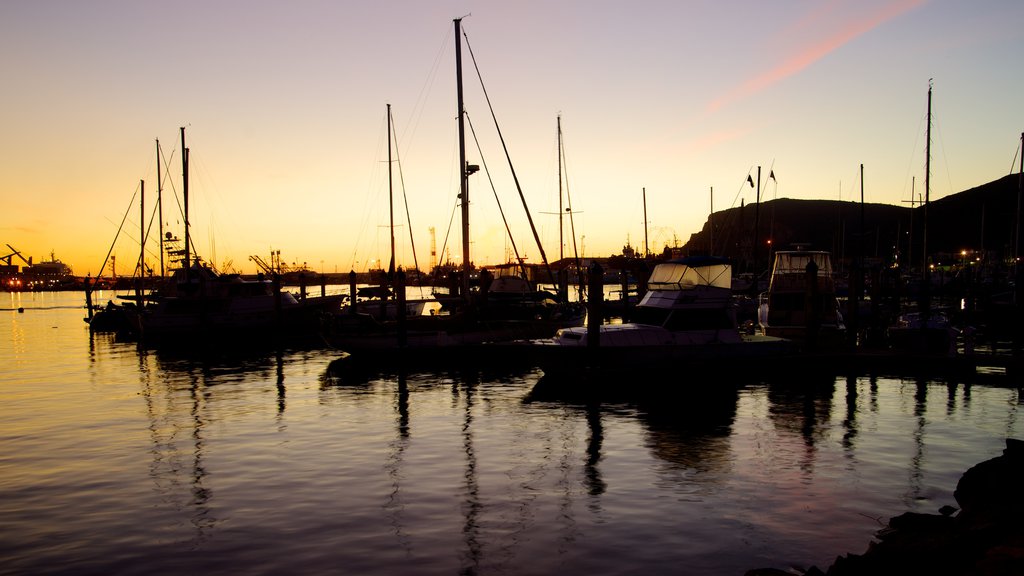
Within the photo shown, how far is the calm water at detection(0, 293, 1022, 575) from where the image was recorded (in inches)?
437

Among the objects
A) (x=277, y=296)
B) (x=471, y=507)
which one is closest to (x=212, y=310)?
(x=277, y=296)

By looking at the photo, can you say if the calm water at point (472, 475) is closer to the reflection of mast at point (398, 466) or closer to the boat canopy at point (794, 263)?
the reflection of mast at point (398, 466)

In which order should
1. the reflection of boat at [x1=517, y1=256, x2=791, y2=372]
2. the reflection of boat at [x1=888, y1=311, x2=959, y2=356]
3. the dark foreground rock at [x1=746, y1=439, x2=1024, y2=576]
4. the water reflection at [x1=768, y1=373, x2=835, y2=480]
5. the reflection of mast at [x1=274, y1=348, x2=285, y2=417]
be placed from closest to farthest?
the dark foreground rock at [x1=746, y1=439, x2=1024, y2=576] < the water reflection at [x1=768, y1=373, x2=835, y2=480] < the reflection of mast at [x1=274, y1=348, x2=285, y2=417] < the reflection of boat at [x1=517, y1=256, x2=791, y2=372] < the reflection of boat at [x1=888, y1=311, x2=959, y2=356]

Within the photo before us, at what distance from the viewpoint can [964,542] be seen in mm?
8453

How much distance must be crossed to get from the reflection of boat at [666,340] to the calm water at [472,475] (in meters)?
1.32

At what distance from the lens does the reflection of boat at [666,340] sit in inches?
1017

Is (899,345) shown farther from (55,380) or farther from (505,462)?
(55,380)

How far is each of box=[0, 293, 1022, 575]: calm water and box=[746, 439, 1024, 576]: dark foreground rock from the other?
118cm

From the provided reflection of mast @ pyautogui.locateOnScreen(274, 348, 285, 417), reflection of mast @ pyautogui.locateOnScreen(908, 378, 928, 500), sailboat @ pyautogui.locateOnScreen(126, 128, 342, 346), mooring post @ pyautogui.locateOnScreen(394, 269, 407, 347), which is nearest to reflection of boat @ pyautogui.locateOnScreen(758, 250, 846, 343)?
reflection of mast @ pyautogui.locateOnScreen(908, 378, 928, 500)

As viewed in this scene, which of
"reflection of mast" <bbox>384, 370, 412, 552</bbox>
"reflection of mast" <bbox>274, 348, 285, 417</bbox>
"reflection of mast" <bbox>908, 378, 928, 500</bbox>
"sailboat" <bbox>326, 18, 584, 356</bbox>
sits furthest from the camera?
"sailboat" <bbox>326, 18, 584, 356</bbox>

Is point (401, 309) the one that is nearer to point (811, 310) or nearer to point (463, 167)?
point (463, 167)

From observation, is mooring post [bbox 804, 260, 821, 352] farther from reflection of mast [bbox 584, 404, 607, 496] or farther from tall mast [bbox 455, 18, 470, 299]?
tall mast [bbox 455, 18, 470, 299]

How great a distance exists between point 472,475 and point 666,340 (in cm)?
1304

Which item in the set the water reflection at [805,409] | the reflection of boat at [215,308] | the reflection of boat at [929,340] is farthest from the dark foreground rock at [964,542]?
the reflection of boat at [215,308]
